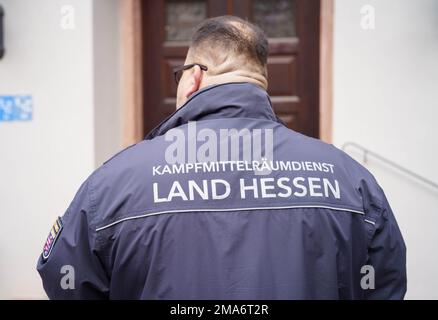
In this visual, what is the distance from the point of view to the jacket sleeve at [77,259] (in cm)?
145

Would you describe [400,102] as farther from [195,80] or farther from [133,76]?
[195,80]

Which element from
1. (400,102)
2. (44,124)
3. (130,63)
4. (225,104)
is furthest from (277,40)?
(225,104)

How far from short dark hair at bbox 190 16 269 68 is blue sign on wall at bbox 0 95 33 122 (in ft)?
8.40

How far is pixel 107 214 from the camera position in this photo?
1.42 m

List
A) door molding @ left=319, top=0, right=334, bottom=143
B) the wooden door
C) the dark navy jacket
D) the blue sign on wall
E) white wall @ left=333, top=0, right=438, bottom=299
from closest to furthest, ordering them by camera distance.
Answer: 1. the dark navy jacket
2. white wall @ left=333, top=0, right=438, bottom=299
3. door molding @ left=319, top=0, right=334, bottom=143
4. the blue sign on wall
5. the wooden door

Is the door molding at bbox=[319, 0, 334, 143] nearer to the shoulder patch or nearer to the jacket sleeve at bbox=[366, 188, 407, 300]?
the jacket sleeve at bbox=[366, 188, 407, 300]

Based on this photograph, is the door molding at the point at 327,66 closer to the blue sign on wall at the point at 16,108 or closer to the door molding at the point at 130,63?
the door molding at the point at 130,63

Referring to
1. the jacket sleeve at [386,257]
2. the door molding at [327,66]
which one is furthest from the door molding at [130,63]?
the jacket sleeve at [386,257]

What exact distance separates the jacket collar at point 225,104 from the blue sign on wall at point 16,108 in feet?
8.76

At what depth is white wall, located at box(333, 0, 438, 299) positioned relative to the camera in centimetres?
361

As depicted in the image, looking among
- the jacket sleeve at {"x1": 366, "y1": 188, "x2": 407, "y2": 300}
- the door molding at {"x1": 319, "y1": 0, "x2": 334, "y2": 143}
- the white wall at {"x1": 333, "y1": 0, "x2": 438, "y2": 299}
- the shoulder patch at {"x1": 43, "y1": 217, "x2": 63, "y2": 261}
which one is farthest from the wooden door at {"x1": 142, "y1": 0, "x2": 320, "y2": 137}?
the shoulder patch at {"x1": 43, "y1": 217, "x2": 63, "y2": 261}

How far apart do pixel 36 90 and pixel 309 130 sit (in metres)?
2.09
